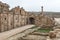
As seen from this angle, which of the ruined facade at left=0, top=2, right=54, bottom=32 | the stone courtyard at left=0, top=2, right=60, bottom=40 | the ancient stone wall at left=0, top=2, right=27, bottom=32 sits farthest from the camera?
the ruined facade at left=0, top=2, right=54, bottom=32

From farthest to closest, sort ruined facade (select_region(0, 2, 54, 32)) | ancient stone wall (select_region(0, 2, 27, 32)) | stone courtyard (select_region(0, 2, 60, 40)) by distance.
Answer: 1. ruined facade (select_region(0, 2, 54, 32))
2. ancient stone wall (select_region(0, 2, 27, 32))
3. stone courtyard (select_region(0, 2, 60, 40))

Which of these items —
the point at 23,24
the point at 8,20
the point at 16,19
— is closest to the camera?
the point at 8,20

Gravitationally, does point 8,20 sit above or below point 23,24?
above

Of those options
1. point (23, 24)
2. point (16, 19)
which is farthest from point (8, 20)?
point (23, 24)

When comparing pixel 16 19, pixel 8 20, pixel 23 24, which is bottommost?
pixel 23 24

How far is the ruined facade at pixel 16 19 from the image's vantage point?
25281 mm

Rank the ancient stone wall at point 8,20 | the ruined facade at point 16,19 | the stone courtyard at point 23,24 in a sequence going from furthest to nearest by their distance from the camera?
1. the ruined facade at point 16,19
2. the ancient stone wall at point 8,20
3. the stone courtyard at point 23,24

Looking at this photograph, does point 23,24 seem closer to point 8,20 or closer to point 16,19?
point 16,19

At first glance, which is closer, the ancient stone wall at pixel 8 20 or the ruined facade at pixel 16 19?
the ancient stone wall at pixel 8 20

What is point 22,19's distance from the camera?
3650 centimetres

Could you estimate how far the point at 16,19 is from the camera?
32562 mm

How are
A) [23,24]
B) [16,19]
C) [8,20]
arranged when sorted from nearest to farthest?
[8,20], [16,19], [23,24]

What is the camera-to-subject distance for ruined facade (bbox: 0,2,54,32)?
25.3 m

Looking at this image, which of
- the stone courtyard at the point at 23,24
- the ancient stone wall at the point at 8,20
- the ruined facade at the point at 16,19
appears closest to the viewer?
the stone courtyard at the point at 23,24
